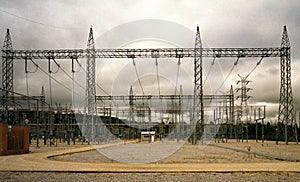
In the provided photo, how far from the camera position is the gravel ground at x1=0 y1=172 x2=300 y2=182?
12.1 meters

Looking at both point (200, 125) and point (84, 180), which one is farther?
point (200, 125)

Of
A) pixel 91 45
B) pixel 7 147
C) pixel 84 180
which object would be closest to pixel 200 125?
pixel 91 45

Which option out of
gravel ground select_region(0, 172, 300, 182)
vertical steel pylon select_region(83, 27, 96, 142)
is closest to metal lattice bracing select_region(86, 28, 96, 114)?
vertical steel pylon select_region(83, 27, 96, 142)

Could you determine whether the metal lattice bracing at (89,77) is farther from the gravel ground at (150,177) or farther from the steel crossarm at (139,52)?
the gravel ground at (150,177)

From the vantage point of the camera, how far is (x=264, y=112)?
51.6 m

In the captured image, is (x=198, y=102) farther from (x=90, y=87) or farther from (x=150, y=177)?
(x=150, y=177)

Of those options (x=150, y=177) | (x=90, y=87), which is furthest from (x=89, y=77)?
(x=150, y=177)

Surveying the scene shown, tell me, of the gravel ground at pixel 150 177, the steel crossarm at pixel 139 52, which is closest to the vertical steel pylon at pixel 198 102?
the steel crossarm at pixel 139 52

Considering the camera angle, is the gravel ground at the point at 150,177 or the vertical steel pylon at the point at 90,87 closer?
the gravel ground at the point at 150,177

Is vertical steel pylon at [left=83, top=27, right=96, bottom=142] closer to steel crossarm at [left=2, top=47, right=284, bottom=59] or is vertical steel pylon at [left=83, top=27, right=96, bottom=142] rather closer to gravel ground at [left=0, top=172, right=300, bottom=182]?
steel crossarm at [left=2, top=47, right=284, bottom=59]

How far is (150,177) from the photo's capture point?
12633mm

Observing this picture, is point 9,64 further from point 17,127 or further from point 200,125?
point 200,125

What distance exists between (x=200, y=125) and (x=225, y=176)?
27.1 m

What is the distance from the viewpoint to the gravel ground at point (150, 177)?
478 inches
